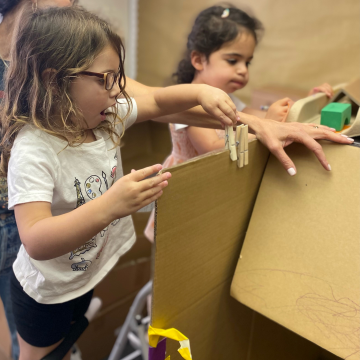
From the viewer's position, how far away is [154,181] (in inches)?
16.9

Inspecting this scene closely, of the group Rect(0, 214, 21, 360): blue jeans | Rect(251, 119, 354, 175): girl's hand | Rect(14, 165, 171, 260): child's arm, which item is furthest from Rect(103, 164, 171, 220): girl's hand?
Rect(0, 214, 21, 360): blue jeans

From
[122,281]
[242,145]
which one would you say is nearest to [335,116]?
[242,145]

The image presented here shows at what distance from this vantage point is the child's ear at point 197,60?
91cm

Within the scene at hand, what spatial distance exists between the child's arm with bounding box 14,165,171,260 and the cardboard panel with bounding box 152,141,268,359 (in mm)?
33

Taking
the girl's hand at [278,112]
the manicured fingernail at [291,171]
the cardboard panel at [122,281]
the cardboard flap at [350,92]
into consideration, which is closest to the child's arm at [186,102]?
the manicured fingernail at [291,171]

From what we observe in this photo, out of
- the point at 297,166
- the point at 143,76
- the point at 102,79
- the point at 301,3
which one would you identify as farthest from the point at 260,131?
the point at 143,76

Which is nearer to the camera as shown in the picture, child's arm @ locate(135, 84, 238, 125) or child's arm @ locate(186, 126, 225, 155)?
child's arm @ locate(135, 84, 238, 125)

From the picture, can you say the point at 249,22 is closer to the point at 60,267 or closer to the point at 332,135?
the point at 332,135

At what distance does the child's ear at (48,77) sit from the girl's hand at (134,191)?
0.60 feet

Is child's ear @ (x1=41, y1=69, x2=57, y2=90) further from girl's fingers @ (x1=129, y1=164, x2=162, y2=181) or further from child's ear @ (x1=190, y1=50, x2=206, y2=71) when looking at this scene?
child's ear @ (x1=190, y1=50, x2=206, y2=71)

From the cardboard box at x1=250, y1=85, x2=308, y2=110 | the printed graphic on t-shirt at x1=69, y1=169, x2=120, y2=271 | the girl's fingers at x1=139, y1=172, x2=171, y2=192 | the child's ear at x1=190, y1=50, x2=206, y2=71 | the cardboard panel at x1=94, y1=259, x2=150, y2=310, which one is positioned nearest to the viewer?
the girl's fingers at x1=139, y1=172, x2=171, y2=192

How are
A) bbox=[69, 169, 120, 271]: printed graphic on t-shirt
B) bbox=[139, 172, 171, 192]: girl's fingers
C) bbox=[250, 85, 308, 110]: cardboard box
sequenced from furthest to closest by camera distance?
1. bbox=[250, 85, 308, 110]: cardboard box
2. bbox=[69, 169, 120, 271]: printed graphic on t-shirt
3. bbox=[139, 172, 171, 192]: girl's fingers

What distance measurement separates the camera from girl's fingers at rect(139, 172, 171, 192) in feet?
1.39

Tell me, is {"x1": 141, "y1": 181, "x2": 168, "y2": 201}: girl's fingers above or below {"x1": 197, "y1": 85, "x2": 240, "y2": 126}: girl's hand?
below
